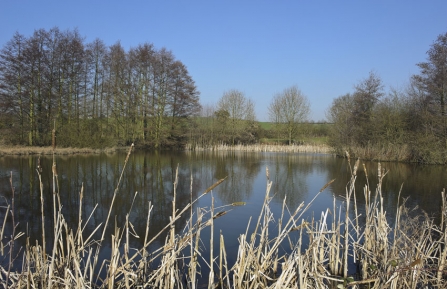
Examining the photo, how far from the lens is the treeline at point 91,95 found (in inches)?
1036

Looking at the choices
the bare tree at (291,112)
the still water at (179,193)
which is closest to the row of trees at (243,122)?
the bare tree at (291,112)

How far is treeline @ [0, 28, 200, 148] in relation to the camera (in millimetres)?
26312

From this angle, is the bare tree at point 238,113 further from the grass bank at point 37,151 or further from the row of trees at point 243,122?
the grass bank at point 37,151

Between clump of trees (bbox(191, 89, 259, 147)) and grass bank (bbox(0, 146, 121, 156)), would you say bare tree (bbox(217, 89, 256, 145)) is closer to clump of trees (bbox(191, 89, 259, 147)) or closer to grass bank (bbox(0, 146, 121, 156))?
clump of trees (bbox(191, 89, 259, 147))

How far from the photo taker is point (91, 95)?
32406mm

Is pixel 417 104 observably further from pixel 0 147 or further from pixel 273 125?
pixel 0 147

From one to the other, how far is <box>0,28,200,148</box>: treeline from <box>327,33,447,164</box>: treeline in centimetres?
1657

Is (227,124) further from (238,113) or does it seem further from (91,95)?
(91,95)

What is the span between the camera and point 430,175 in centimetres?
1570

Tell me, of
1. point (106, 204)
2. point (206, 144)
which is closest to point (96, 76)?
point (206, 144)

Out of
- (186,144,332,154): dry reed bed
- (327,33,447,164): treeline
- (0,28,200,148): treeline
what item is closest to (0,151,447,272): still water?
(327,33,447,164): treeline

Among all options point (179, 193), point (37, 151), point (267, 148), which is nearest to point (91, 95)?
point (37, 151)

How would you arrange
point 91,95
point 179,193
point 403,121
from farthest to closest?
1. point 91,95
2. point 403,121
3. point 179,193

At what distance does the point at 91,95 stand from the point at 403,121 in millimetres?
27269
